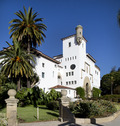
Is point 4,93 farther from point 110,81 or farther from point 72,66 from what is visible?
point 110,81

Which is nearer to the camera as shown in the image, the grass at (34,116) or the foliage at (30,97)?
the grass at (34,116)

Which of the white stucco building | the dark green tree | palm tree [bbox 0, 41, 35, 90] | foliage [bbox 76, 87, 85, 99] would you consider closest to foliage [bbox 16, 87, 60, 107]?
palm tree [bbox 0, 41, 35, 90]

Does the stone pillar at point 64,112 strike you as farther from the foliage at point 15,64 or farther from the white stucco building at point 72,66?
the white stucco building at point 72,66

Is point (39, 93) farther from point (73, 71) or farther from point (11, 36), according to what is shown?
point (73, 71)

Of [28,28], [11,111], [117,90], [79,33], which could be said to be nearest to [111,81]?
[117,90]

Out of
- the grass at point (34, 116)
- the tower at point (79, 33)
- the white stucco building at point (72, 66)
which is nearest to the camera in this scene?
the grass at point (34, 116)

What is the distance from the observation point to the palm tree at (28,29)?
90.9 ft

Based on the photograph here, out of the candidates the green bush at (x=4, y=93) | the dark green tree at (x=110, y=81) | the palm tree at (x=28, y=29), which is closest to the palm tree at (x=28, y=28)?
the palm tree at (x=28, y=29)

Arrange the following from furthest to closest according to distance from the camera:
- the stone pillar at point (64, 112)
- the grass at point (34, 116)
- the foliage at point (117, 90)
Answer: the foliage at point (117, 90) < the grass at point (34, 116) < the stone pillar at point (64, 112)

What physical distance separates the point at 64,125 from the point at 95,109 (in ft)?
11.1

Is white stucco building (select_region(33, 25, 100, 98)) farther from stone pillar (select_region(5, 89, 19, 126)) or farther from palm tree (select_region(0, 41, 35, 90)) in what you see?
stone pillar (select_region(5, 89, 19, 126))

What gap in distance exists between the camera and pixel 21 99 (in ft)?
72.2

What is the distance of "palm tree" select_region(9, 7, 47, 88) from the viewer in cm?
2772

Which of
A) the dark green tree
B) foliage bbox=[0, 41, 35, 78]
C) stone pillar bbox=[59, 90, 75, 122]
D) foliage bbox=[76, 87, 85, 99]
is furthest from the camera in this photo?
the dark green tree
